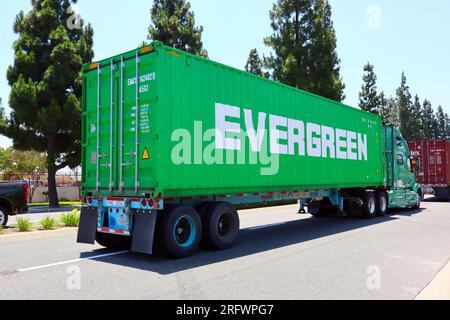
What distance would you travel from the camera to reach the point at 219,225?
29.4 feet

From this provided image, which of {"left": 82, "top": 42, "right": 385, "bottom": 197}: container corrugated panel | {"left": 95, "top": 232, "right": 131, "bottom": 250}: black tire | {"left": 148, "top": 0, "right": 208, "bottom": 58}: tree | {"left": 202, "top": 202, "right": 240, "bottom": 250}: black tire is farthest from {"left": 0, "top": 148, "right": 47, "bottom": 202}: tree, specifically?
{"left": 202, "top": 202, "right": 240, "bottom": 250}: black tire

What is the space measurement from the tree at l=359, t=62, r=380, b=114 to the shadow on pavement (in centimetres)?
4487

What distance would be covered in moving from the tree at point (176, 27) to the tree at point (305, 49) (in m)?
5.58

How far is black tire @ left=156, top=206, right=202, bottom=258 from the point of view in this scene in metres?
7.52

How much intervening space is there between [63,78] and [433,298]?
2476 cm

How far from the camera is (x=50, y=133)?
81.0ft

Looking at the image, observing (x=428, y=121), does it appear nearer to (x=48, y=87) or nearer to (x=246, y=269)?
(x=48, y=87)

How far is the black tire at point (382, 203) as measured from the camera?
51.3 ft

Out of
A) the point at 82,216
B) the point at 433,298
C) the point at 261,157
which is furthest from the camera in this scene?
the point at 261,157

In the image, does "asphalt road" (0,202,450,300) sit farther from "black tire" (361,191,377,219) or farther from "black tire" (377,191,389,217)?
"black tire" (377,191,389,217)

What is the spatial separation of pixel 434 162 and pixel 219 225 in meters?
20.5

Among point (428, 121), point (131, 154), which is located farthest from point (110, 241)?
point (428, 121)
